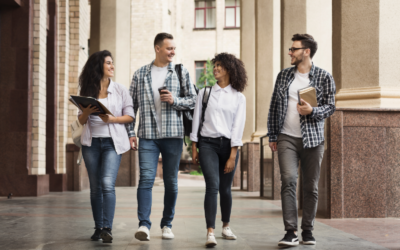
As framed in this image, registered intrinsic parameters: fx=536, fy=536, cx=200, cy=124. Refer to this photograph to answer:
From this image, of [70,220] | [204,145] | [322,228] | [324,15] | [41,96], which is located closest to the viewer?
[204,145]

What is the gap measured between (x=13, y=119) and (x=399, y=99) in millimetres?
8777

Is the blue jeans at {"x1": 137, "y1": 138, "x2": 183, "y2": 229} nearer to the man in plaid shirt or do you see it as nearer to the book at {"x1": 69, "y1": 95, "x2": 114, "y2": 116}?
the man in plaid shirt

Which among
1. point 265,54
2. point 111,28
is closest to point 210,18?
point 111,28

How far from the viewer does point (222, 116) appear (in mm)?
5492

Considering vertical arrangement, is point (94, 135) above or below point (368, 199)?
above

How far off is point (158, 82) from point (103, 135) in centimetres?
81

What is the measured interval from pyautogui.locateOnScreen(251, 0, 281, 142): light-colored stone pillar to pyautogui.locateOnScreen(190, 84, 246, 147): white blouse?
10594 millimetres

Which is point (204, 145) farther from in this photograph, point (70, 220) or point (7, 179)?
point (7, 179)

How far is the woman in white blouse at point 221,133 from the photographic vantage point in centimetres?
539

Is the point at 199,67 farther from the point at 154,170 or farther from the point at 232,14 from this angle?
the point at 154,170

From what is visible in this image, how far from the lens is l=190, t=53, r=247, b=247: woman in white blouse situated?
5.39 metres

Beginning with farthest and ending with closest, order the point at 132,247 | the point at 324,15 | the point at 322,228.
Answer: the point at 324,15
the point at 322,228
the point at 132,247

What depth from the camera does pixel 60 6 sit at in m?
16.7

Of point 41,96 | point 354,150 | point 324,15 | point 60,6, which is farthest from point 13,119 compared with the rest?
point 354,150
